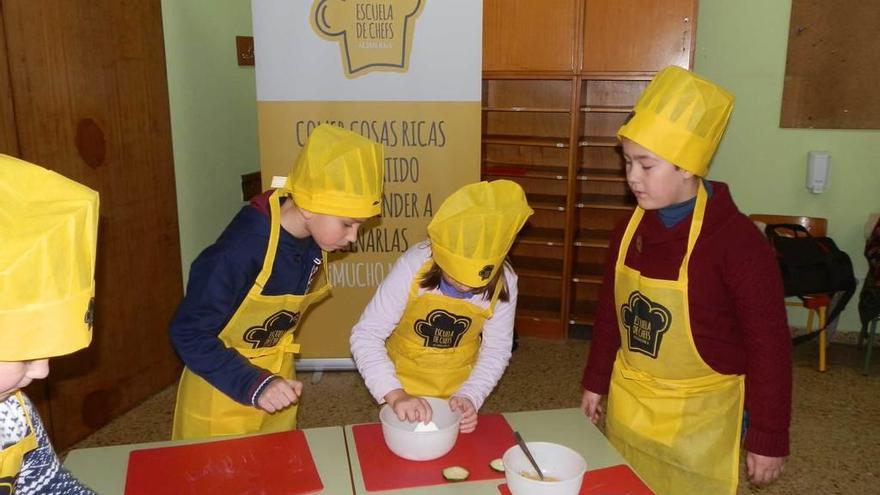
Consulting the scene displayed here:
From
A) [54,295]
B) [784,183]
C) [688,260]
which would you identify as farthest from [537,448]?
[784,183]

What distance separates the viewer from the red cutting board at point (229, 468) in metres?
1.10

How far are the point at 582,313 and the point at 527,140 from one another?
91 cm

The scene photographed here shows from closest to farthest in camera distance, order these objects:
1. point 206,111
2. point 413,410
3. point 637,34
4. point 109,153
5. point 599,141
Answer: point 413,410 → point 109,153 → point 206,111 → point 637,34 → point 599,141

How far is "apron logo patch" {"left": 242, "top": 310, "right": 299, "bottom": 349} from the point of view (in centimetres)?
151

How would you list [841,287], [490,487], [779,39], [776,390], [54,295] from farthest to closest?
1. [779,39]
2. [841,287]
3. [776,390]
4. [490,487]
5. [54,295]

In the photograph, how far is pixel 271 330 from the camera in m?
1.54

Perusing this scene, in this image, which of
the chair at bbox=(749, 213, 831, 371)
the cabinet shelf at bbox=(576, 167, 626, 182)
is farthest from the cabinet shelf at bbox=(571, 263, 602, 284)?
the chair at bbox=(749, 213, 831, 371)

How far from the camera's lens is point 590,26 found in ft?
10.3

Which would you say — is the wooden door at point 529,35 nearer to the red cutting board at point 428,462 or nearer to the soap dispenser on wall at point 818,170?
the soap dispenser on wall at point 818,170

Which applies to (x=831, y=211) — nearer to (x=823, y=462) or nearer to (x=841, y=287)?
(x=841, y=287)

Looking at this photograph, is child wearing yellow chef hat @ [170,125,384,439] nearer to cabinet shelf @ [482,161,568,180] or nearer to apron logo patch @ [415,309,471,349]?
apron logo patch @ [415,309,471,349]

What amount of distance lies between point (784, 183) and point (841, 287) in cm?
63

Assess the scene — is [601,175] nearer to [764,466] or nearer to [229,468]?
[764,466]

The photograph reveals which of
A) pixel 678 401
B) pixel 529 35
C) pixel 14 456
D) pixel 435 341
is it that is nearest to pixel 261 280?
pixel 435 341
